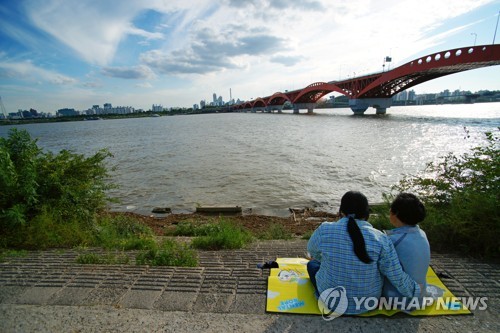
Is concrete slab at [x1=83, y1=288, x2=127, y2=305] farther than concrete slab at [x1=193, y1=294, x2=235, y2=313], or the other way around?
concrete slab at [x1=83, y1=288, x2=127, y2=305]

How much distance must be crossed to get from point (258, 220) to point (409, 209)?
6.99 m

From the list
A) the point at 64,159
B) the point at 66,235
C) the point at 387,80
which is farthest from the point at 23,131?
the point at 387,80

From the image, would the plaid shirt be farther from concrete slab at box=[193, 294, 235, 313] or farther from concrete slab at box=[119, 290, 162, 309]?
concrete slab at box=[119, 290, 162, 309]

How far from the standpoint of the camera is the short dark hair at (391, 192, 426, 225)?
2551 millimetres

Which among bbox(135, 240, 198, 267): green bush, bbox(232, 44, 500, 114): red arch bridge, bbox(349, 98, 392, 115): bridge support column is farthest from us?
bbox(349, 98, 392, 115): bridge support column

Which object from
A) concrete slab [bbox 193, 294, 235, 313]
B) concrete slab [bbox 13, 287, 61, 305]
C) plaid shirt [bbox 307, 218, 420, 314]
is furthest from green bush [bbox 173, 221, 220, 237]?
plaid shirt [bbox 307, 218, 420, 314]

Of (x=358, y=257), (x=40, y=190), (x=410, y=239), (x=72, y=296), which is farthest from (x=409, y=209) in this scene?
(x=40, y=190)

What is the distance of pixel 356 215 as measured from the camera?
8.37ft

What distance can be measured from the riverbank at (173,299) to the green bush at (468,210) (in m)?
0.40

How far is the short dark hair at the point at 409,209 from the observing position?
255 centimetres

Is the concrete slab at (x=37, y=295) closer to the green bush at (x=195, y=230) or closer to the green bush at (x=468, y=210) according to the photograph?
the green bush at (x=195, y=230)

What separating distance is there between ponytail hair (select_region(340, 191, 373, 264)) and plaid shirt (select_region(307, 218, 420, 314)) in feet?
0.14

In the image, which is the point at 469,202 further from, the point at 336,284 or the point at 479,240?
the point at 336,284

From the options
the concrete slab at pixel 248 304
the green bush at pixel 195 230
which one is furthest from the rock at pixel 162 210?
the concrete slab at pixel 248 304
